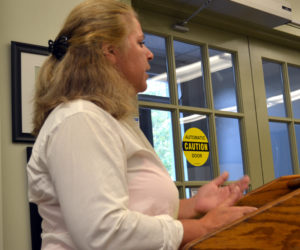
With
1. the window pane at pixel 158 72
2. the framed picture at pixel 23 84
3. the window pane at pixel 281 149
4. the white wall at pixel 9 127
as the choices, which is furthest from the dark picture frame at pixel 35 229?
the window pane at pixel 281 149

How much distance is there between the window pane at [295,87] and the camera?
3.21 metres

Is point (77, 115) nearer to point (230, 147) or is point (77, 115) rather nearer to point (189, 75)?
point (189, 75)

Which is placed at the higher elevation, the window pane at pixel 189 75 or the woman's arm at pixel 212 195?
the window pane at pixel 189 75

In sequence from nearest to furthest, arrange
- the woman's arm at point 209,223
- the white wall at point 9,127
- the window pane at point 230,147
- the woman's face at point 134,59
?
1. the woman's arm at point 209,223
2. the woman's face at point 134,59
3. the white wall at point 9,127
4. the window pane at point 230,147

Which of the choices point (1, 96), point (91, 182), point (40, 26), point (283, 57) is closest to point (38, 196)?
point (91, 182)

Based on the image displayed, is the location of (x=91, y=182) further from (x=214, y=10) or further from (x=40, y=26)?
(x=214, y=10)

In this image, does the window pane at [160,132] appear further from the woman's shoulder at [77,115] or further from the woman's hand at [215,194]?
the woman's shoulder at [77,115]

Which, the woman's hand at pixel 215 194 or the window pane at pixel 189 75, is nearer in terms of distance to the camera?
the woman's hand at pixel 215 194

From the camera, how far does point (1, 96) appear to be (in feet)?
5.73

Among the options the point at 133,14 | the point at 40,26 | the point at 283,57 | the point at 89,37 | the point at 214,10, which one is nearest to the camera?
the point at 89,37

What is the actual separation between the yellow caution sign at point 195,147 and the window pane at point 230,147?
132 mm

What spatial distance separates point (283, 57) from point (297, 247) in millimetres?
2636

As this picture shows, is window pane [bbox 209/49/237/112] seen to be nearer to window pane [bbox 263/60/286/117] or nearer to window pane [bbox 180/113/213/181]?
window pane [bbox 180/113/213/181]

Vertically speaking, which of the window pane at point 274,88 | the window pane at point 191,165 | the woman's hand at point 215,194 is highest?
the window pane at point 274,88
